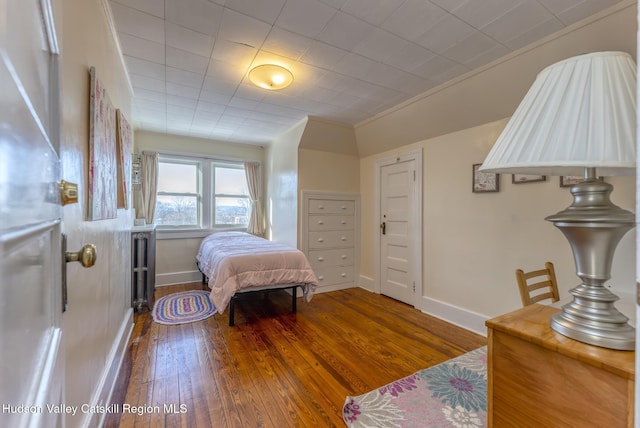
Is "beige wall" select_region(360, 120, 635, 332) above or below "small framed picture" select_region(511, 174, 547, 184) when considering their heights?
below

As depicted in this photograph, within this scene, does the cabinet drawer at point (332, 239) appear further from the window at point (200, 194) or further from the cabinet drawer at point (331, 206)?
the window at point (200, 194)

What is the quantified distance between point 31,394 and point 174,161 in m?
4.56

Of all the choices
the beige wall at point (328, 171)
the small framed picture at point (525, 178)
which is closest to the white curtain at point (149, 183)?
the beige wall at point (328, 171)

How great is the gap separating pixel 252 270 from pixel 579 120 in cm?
256

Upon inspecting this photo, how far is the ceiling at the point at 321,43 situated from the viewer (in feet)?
5.27

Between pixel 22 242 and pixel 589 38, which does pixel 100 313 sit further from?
pixel 589 38

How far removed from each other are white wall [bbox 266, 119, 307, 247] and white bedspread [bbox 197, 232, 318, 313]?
30.3 inches

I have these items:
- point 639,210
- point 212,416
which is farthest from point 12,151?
point 212,416

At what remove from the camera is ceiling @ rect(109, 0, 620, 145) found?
1.61m

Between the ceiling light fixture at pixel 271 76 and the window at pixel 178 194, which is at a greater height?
the ceiling light fixture at pixel 271 76

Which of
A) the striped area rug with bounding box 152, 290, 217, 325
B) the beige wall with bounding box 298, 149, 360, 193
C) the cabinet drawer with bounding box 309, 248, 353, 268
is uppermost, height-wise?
the beige wall with bounding box 298, 149, 360, 193

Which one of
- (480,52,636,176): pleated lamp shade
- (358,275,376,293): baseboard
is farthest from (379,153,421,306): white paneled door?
(480,52,636,176): pleated lamp shade

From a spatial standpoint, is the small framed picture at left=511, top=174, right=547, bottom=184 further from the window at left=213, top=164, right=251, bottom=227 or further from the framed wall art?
the window at left=213, top=164, right=251, bottom=227

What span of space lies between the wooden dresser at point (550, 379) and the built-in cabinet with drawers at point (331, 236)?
9.74ft
